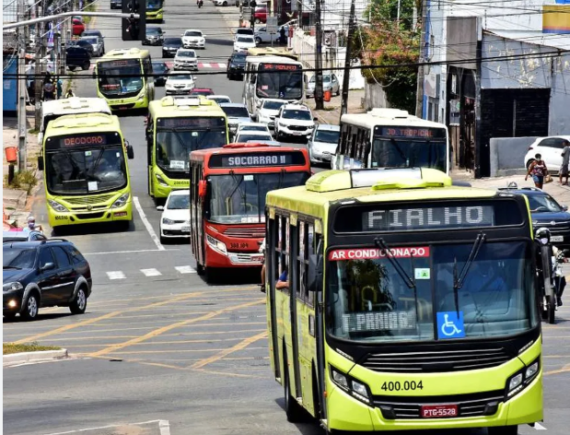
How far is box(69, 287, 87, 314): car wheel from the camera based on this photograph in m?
28.7

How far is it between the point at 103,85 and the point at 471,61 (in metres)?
23.3

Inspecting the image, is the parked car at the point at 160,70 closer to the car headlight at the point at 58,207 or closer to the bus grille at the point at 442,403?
the car headlight at the point at 58,207

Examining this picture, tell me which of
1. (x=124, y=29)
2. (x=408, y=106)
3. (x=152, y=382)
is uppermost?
(x=124, y=29)

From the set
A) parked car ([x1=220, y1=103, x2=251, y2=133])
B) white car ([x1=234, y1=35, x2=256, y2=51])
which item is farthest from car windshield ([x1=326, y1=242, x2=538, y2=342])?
white car ([x1=234, y1=35, x2=256, y2=51])

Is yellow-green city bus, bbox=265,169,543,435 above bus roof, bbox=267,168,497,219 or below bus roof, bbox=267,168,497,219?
below

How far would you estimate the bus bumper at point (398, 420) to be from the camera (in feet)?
41.0

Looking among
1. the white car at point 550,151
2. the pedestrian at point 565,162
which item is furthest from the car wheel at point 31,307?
the white car at point 550,151

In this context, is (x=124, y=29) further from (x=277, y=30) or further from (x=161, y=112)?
(x=277, y=30)

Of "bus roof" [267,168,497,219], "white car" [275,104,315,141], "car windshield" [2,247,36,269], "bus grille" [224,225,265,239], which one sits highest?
"bus roof" [267,168,497,219]

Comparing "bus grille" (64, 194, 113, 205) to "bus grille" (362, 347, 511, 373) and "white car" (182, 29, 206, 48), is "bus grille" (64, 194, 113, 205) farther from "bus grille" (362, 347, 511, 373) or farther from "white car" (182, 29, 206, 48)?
"white car" (182, 29, 206, 48)

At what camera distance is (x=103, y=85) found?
75.7 metres

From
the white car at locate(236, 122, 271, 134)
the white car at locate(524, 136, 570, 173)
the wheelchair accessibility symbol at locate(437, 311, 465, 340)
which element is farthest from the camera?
the white car at locate(236, 122, 271, 134)

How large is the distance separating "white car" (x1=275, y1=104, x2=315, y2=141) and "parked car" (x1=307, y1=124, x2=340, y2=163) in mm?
6826

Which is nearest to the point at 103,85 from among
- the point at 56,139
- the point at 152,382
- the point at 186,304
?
the point at 56,139
